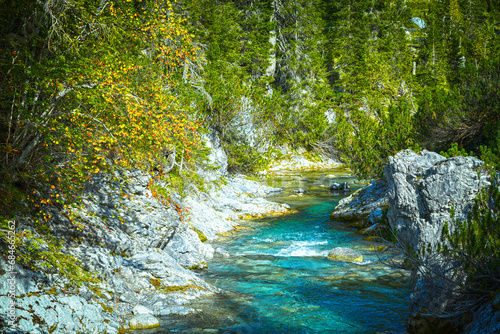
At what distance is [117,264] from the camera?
7848 mm

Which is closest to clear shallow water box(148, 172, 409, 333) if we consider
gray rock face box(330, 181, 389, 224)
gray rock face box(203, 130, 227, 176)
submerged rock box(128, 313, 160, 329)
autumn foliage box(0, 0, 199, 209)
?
submerged rock box(128, 313, 160, 329)

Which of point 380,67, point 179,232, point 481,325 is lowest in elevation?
point 179,232

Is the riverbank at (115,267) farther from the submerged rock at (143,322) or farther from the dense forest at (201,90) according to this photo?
the dense forest at (201,90)

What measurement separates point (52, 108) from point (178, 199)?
279 inches

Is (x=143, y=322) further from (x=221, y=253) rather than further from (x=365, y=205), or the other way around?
(x=365, y=205)

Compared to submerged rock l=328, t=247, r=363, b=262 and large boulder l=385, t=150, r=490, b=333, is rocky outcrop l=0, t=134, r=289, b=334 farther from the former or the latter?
large boulder l=385, t=150, r=490, b=333

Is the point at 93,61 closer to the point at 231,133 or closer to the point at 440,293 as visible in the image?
the point at 440,293

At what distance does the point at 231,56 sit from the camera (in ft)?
95.8

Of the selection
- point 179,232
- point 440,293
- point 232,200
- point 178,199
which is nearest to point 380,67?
point 232,200

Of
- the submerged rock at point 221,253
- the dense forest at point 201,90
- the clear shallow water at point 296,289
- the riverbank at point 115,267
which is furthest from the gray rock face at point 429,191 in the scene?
the submerged rock at point 221,253

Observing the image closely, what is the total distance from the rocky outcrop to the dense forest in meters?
0.61

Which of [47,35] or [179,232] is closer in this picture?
[47,35]

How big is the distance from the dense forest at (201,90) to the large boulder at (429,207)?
2.05 ft

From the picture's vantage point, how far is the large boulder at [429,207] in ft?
20.3
